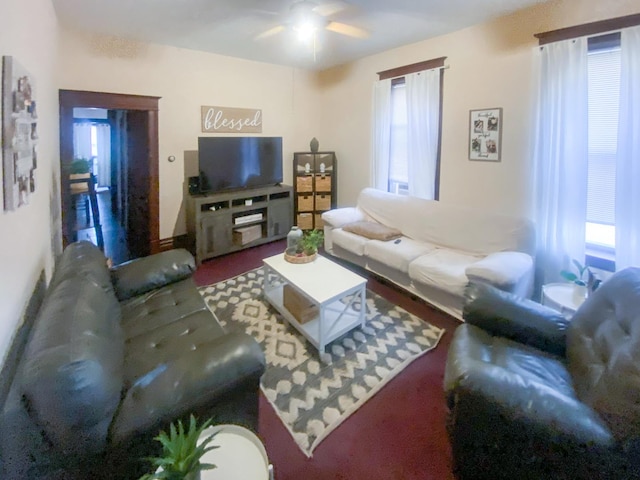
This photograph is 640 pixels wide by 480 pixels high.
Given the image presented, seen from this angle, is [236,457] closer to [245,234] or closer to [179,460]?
[179,460]

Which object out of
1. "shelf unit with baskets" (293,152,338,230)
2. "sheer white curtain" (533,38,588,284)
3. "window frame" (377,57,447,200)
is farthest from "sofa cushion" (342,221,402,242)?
"sheer white curtain" (533,38,588,284)

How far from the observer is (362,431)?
1836mm

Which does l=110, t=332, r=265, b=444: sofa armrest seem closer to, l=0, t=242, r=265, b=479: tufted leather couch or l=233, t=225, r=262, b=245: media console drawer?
l=0, t=242, r=265, b=479: tufted leather couch

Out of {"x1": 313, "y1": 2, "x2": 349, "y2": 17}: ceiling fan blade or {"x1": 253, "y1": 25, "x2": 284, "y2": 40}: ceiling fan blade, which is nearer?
{"x1": 313, "y1": 2, "x2": 349, "y2": 17}: ceiling fan blade

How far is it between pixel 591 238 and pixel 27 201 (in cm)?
391

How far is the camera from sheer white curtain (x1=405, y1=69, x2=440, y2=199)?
3777mm

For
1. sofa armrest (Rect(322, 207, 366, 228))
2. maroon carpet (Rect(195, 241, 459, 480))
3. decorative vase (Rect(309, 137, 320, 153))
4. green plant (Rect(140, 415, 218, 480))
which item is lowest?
maroon carpet (Rect(195, 241, 459, 480))

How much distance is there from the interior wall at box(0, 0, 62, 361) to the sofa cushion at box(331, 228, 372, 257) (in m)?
2.67

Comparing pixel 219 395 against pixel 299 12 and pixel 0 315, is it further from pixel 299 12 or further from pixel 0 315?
pixel 299 12

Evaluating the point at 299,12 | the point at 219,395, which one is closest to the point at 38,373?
the point at 219,395

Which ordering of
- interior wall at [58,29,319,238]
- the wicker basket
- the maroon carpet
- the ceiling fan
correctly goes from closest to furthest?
the maroon carpet → the ceiling fan → the wicker basket → interior wall at [58,29,319,238]

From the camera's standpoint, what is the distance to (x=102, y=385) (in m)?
1.17

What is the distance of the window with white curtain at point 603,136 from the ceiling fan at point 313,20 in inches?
78.9

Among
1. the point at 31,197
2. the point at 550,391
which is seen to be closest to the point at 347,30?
the point at 31,197
